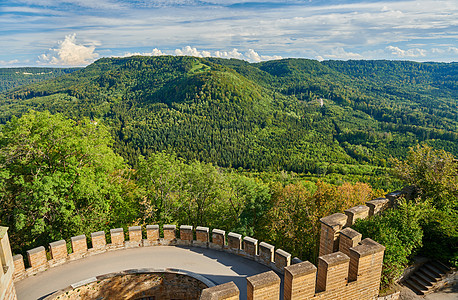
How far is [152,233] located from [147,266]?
1692 mm

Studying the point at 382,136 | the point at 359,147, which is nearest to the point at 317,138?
the point at 359,147

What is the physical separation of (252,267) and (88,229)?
32.5 ft

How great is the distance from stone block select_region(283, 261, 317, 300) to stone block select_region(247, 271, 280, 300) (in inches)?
13.9

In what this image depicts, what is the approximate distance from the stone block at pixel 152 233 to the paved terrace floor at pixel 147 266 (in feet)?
1.34

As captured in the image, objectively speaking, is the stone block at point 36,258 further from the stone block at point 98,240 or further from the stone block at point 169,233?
the stone block at point 169,233

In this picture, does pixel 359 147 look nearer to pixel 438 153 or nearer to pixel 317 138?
pixel 317 138

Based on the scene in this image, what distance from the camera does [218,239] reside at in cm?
1272

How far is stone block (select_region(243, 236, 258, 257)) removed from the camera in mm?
11805

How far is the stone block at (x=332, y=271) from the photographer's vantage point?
20.8 ft

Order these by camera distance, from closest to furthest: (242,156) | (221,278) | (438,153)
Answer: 1. (221,278)
2. (438,153)
3. (242,156)

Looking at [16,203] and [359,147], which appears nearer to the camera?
[16,203]

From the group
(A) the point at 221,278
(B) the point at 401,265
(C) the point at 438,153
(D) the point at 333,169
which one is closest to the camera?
(B) the point at 401,265

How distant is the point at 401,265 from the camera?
893 centimetres

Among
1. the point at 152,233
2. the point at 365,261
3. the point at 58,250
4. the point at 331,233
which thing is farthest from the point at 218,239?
the point at 365,261
